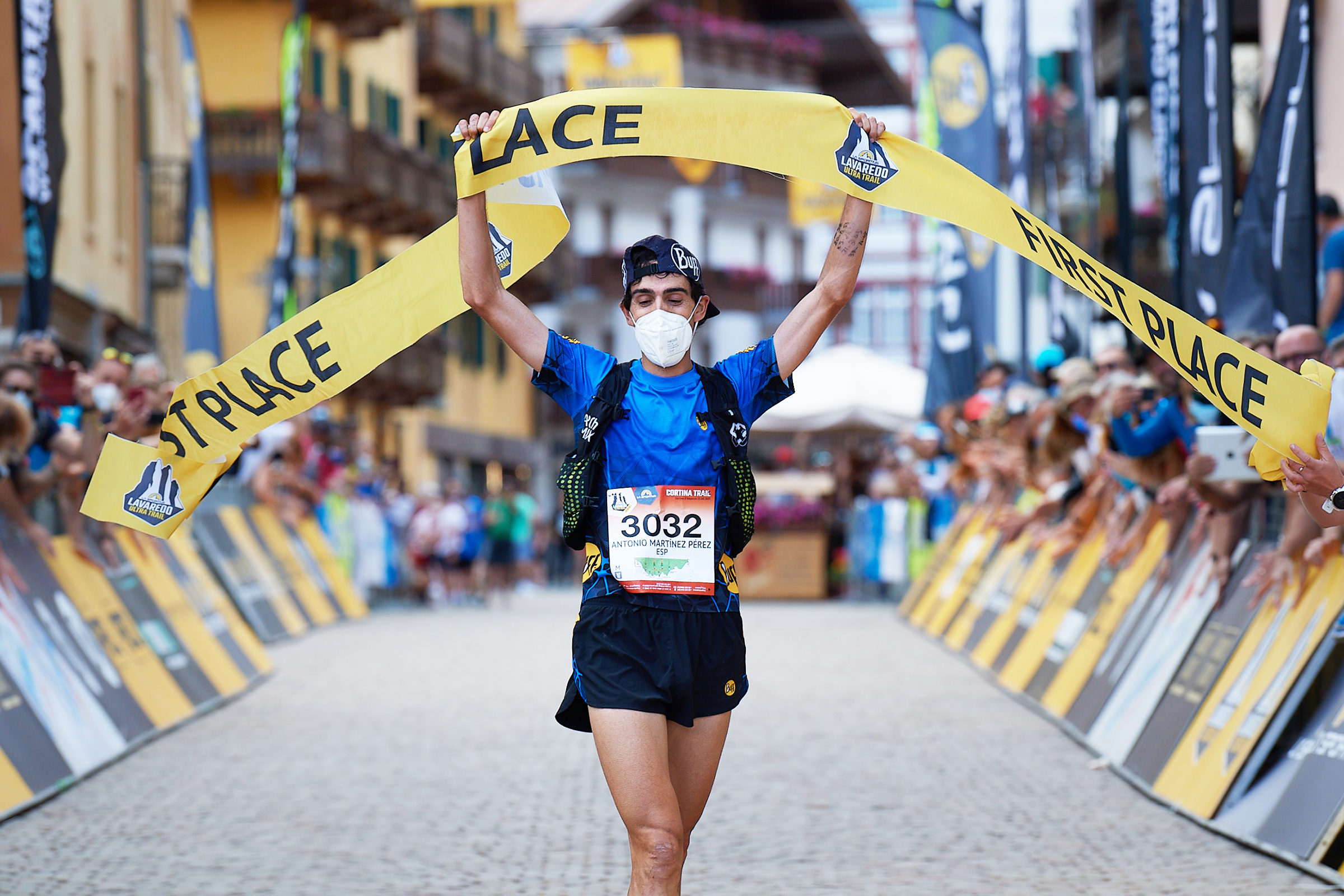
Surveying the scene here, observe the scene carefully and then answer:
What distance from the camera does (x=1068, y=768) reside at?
10039 mm

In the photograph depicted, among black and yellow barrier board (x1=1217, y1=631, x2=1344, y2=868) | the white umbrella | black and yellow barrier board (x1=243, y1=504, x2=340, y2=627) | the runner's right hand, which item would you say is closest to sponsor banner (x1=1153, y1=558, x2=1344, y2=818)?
black and yellow barrier board (x1=1217, y1=631, x2=1344, y2=868)

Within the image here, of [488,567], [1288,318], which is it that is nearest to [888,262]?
[488,567]

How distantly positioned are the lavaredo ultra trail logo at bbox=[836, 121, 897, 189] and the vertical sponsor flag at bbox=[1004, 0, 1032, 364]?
13.2 metres

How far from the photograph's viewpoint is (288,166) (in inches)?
880

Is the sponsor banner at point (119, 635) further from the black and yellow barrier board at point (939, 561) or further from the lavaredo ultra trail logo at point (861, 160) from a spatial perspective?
the black and yellow barrier board at point (939, 561)

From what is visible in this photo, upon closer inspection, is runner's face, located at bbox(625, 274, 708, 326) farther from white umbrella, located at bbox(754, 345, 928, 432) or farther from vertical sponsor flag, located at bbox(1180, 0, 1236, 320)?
white umbrella, located at bbox(754, 345, 928, 432)

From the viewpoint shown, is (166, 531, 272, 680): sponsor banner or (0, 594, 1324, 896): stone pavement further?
(166, 531, 272, 680): sponsor banner

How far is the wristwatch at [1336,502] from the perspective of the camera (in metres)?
5.83

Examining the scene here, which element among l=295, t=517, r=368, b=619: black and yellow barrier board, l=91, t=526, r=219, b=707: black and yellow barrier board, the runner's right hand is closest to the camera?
the runner's right hand

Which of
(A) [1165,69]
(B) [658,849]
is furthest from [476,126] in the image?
(A) [1165,69]

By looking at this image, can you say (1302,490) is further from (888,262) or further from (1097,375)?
(888,262)

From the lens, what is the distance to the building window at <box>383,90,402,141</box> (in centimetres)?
4822

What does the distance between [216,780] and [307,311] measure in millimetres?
4413

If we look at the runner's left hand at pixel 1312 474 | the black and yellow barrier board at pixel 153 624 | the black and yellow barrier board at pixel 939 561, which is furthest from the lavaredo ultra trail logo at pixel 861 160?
the black and yellow barrier board at pixel 939 561
